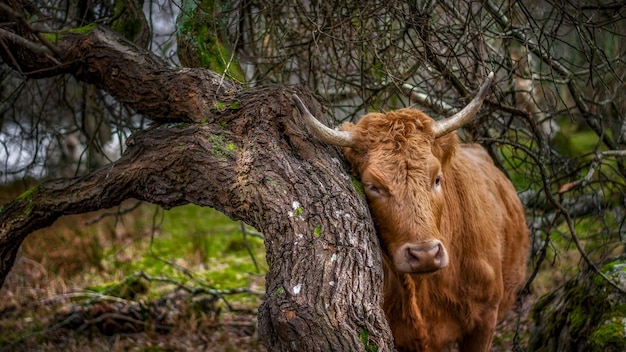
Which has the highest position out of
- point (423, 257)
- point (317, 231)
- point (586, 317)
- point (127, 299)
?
point (127, 299)

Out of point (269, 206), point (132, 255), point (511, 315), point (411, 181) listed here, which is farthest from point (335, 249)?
point (132, 255)

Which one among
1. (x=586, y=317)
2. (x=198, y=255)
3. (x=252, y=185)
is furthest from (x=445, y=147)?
(x=198, y=255)

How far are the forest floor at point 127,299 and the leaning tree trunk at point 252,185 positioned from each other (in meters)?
2.42

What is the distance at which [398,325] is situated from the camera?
5359mm

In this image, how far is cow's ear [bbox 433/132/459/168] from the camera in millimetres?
4980

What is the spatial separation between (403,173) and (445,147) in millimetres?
727

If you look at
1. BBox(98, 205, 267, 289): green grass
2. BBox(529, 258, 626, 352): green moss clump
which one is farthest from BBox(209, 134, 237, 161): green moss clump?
BBox(98, 205, 267, 289): green grass

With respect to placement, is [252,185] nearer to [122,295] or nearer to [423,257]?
[423,257]

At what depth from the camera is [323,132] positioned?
4.45m

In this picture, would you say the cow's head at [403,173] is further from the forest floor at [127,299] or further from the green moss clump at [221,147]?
the forest floor at [127,299]

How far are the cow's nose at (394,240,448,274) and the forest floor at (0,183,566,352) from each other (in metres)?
2.16

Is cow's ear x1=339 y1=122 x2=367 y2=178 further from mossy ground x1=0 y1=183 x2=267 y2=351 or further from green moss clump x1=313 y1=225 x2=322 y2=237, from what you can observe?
mossy ground x1=0 y1=183 x2=267 y2=351

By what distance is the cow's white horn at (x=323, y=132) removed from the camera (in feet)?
14.2

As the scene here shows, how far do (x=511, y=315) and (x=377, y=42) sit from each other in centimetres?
420
